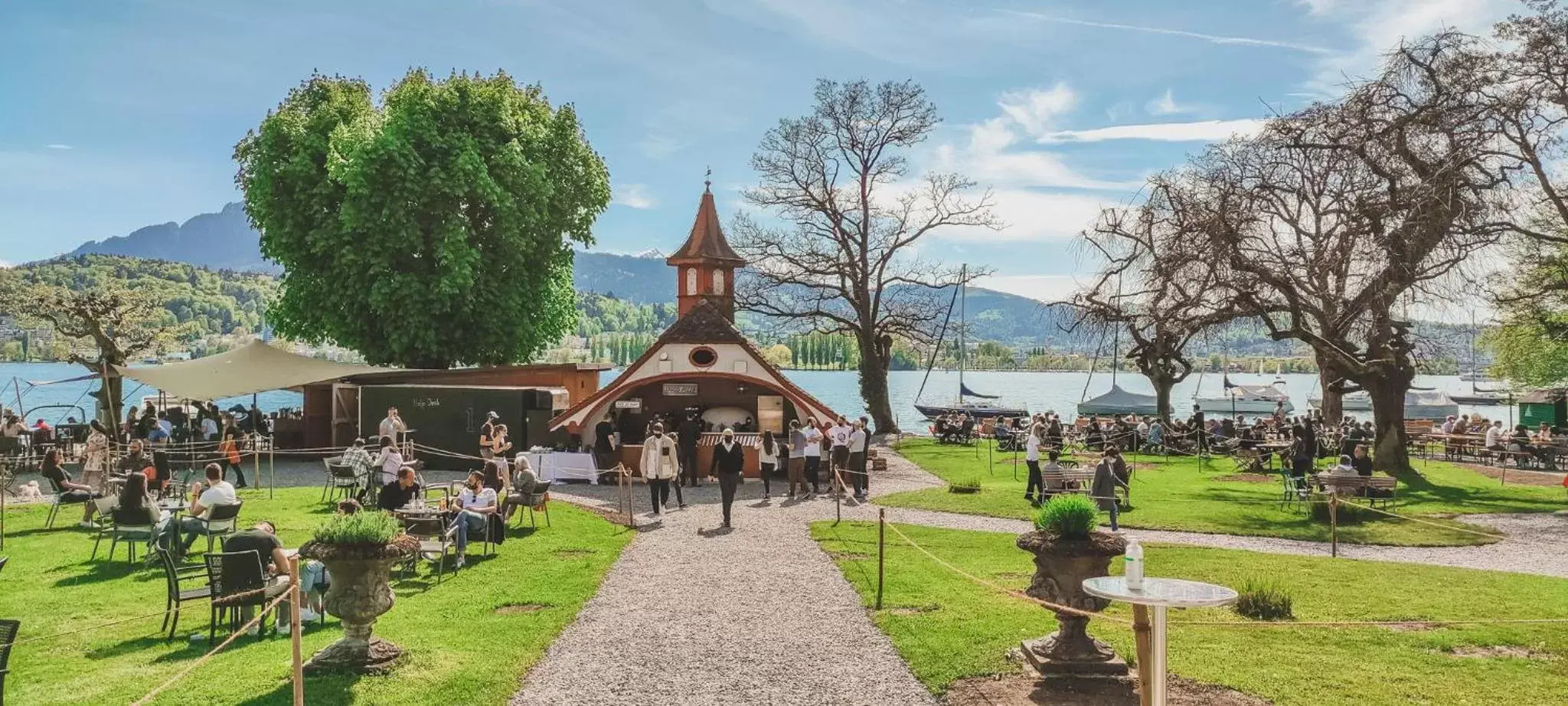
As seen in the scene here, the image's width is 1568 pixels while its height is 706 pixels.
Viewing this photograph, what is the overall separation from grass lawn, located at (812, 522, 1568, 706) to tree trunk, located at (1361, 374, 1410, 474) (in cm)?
1268

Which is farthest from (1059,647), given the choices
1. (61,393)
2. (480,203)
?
(61,393)

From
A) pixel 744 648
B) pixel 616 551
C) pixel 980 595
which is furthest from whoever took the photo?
pixel 616 551

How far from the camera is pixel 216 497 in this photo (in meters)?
14.1

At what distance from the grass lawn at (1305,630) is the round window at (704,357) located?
502 inches

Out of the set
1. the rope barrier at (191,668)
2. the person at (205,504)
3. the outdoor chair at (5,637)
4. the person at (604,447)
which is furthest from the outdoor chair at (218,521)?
the person at (604,447)

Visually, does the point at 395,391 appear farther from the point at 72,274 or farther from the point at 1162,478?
the point at 72,274

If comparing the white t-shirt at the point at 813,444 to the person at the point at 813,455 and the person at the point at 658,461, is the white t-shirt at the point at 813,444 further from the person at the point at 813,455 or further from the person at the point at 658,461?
the person at the point at 658,461

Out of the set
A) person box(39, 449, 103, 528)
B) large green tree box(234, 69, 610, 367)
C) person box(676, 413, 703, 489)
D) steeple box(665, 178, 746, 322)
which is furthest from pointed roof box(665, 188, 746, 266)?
person box(39, 449, 103, 528)

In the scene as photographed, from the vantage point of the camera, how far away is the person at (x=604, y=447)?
2592 cm

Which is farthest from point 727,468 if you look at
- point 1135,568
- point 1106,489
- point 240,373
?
point 240,373

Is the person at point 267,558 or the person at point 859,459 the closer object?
the person at point 267,558

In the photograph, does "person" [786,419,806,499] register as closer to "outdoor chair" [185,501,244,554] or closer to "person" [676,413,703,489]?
"person" [676,413,703,489]

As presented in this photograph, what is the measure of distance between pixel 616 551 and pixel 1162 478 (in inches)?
671

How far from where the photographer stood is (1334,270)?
73.9ft
